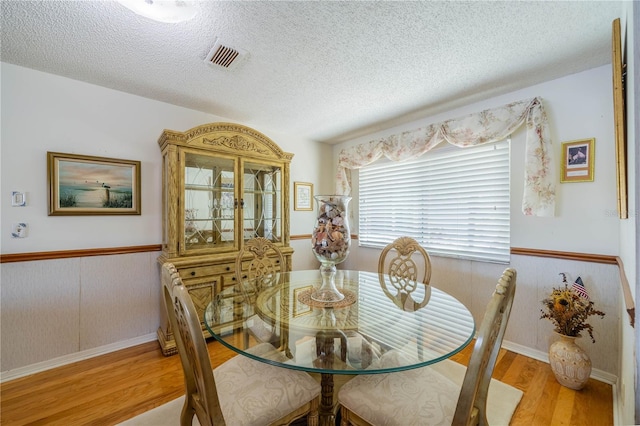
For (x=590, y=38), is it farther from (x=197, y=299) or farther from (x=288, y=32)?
(x=197, y=299)

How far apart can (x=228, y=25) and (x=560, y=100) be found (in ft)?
8.44

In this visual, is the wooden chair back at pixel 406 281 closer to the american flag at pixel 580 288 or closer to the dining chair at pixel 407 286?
the dining chair at pixel 407 286

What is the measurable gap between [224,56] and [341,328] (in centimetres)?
191

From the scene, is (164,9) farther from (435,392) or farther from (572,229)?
(572,229)

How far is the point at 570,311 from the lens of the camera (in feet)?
5.85

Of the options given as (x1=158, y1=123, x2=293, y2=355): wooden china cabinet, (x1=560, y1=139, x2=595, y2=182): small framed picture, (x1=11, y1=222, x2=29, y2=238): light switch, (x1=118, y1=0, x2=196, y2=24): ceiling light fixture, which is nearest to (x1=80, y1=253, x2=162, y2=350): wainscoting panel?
(x1=158, y1=123, x2=293, y2=355): wooden china cabinet

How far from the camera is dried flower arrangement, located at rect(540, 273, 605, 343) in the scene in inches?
69.3

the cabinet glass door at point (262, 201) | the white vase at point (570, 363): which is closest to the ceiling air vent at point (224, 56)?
the cabinet glass door at point (262, 201)

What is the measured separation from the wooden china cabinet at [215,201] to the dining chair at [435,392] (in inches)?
55.2

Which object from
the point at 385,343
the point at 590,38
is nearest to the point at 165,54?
the point at 385,343

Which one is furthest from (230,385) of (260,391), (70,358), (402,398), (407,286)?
(70,358)

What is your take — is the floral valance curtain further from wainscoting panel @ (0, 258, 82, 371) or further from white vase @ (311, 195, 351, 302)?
wainscoting panel @ (0, 258, 82, 371)

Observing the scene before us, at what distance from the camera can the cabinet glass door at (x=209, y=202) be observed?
2.40 m

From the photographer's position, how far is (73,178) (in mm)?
2115
